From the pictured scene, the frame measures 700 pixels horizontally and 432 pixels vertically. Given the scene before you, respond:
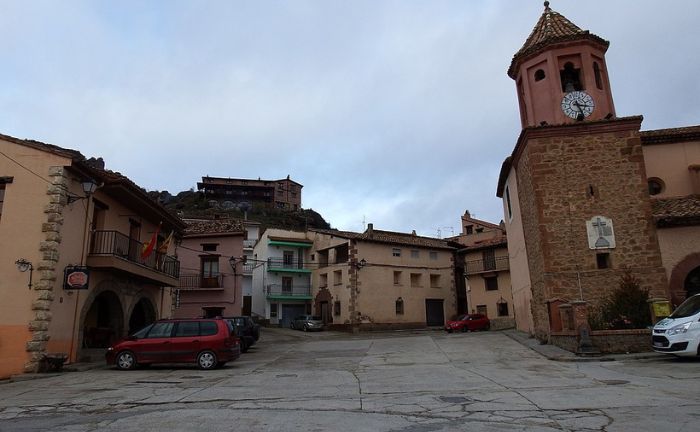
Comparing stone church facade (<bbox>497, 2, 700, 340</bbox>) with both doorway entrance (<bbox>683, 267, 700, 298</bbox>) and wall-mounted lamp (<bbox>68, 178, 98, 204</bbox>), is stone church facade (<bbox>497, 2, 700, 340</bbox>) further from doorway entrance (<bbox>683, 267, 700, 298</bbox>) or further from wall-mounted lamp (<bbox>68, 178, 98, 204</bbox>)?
wall-mounted lamp (<bbox>68, 178, 98, 204</bbox>)

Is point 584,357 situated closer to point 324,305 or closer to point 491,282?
point 491,282

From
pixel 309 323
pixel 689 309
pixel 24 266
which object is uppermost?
pixel 24 266

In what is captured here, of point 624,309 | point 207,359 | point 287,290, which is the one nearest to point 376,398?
point 207,359

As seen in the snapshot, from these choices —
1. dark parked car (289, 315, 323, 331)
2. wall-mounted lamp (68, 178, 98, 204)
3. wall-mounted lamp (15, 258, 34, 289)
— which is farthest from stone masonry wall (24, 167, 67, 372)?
dark parked car (289, 315, 323, 331)

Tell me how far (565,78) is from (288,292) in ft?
99.5

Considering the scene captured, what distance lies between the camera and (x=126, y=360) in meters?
14.2

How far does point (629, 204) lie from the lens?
56.2 ft

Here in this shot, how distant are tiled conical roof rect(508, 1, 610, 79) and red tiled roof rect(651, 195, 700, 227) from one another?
635 centimetres

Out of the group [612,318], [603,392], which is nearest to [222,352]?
[603,392]

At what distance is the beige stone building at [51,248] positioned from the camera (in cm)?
1369

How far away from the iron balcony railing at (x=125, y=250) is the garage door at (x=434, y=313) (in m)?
23.8

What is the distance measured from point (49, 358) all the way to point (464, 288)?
116 ft

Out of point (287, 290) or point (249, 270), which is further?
point (249, 270)

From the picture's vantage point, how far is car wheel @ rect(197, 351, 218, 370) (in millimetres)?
14178
